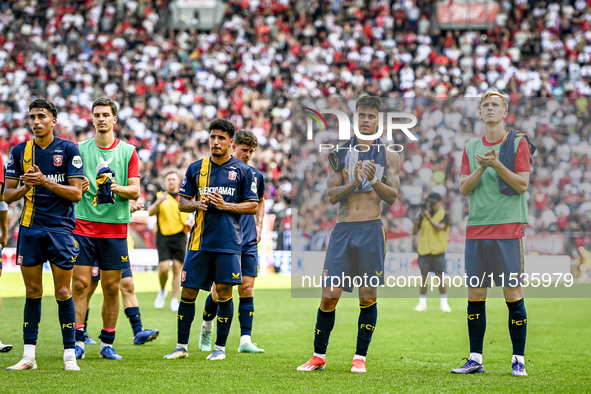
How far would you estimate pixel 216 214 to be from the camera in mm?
6629

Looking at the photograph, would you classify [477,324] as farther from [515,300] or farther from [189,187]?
[189,187]

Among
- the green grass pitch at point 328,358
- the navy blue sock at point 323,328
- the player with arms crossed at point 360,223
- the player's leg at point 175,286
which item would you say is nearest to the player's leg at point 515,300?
the green grass pitch at point 328,358

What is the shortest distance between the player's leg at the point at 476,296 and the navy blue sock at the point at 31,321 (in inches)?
146

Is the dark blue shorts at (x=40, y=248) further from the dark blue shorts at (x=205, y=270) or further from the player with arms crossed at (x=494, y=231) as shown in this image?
the player with arms crossed at (x=494, y=231)

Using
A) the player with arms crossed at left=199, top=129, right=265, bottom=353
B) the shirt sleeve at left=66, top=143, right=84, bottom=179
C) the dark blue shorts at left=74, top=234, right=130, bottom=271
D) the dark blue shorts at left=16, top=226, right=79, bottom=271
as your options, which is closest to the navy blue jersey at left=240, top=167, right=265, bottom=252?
the player with arms crossed at left=199, top=129, right=265, bottom=353

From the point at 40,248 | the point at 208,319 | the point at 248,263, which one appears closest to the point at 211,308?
the point at 208,319

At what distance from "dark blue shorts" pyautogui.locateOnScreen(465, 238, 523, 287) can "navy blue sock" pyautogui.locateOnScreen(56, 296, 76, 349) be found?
3.51 meters

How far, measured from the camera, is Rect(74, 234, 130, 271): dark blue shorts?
6746 millimetres

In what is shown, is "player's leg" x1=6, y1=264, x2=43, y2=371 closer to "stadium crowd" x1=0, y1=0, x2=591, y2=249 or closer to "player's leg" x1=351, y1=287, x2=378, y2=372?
"player's leg" x1=351, y1=287, x2=378, y2=372

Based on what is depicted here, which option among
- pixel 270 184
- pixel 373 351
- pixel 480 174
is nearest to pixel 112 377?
pixel 373 351

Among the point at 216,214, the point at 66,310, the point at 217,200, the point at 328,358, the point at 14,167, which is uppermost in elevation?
the point at 14,167

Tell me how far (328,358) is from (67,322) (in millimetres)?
2652

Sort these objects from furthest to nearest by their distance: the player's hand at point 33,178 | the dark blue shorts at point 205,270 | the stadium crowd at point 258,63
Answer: the stadium crowd at point 258,63 → the dark blue shorts at point 205,270 → the player's hand at point 33,178

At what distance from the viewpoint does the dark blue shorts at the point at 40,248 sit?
19.5 ft
